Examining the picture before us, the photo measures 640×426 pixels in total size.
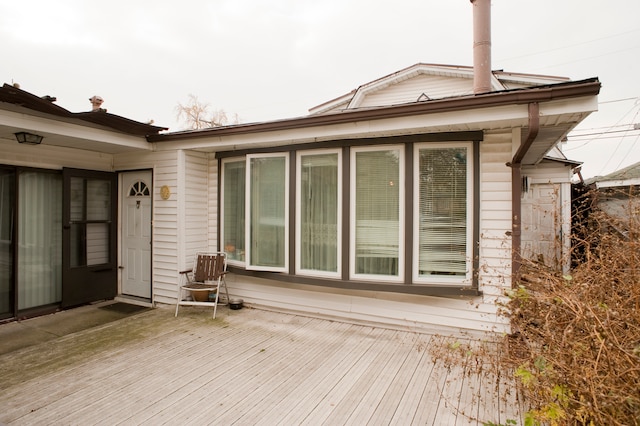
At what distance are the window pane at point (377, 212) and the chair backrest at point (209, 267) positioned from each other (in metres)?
2.01

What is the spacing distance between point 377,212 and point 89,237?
4.42m

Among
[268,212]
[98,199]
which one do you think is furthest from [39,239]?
[268,212]

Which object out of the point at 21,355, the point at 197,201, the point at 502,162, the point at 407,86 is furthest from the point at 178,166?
the point at 407,86

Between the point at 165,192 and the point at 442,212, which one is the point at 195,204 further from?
the point at 442,212

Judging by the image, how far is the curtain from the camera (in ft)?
14.9

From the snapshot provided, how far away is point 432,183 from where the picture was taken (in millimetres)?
3883

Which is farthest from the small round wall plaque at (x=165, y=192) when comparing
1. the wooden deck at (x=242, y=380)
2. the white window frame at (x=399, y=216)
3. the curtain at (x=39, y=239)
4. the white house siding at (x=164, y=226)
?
the white window frame at (x=399, y=216)

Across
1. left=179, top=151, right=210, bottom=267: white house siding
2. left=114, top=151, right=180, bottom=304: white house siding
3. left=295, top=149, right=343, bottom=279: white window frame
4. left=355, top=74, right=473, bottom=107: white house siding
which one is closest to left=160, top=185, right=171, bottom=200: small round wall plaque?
left=114, top=151, right=180, bottom=304: white house siding

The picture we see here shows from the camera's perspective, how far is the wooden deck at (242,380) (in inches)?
93.8

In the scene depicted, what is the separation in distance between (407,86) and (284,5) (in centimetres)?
515

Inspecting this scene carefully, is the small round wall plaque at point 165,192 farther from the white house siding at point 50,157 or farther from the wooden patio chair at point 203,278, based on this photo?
the white house siding at point 50,157

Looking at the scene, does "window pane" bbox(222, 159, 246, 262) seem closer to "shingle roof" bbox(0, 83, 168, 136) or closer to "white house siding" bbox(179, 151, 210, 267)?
"white house siding" bbox(179, 151, 210, 267)

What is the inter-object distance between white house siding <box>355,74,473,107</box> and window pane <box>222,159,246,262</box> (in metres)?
4.65

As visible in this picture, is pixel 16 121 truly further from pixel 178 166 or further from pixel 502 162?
pixel 502 162
